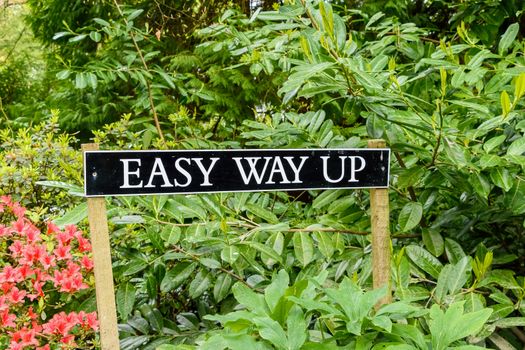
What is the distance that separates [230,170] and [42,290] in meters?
0.79

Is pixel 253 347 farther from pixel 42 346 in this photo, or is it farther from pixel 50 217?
pixel 50 217

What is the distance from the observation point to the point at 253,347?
993 mm

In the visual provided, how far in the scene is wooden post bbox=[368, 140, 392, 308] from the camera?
1350 millimetres

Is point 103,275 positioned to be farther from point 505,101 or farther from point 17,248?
point 505,101

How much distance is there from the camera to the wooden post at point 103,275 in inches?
48.1

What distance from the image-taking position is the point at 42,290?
A: 165 centimetres

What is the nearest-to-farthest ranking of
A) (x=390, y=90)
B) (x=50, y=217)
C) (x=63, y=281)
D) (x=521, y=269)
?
(x=390, y=90) < (x=63, y=281) < (x=521, y=269) < (x=50, y=217)

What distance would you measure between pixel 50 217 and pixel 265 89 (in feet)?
7.32

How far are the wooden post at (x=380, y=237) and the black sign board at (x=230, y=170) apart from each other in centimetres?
3

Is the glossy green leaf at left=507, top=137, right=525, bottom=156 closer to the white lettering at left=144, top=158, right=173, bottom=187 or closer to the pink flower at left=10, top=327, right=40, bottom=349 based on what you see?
the white lettering at left=144, top=158, right=173, bottom=187

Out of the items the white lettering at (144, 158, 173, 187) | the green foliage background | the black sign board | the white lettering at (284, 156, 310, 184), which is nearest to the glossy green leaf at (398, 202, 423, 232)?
the green foliage background

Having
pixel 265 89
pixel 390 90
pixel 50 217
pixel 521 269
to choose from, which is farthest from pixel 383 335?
pixel 265 89

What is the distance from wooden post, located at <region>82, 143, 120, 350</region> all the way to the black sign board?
0.06 m

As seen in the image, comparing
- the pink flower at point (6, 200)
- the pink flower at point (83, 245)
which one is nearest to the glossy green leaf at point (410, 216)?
the pink flower at point (83, 245)
